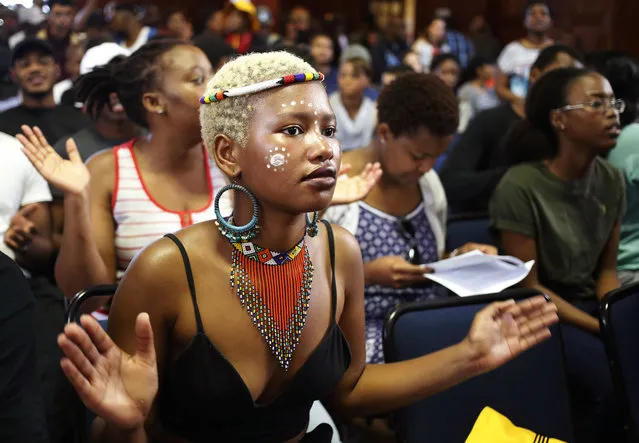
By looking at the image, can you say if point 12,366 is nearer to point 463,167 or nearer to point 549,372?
point 549,372

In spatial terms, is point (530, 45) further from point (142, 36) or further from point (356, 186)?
point (356, 186)

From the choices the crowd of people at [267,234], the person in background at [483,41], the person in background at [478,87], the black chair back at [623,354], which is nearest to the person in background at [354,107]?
the crowd of people at [267,234]

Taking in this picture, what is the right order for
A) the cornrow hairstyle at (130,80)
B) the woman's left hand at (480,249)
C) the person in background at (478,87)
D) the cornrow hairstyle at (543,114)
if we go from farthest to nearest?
the person in background at (478,87)
the cornrow hairstyle at (543,114)
the woman's left hand at (480,249)
the cornrow hairstyle at (130,80)

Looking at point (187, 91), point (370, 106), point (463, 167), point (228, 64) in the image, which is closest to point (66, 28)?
point (370, 106)

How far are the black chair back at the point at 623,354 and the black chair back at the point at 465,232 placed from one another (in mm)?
884

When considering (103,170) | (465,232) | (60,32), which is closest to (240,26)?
(60,32)

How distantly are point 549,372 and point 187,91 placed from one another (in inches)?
53.1

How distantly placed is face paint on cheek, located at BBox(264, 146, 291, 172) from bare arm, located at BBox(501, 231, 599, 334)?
150 cm

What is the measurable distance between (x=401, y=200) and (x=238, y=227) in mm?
1403

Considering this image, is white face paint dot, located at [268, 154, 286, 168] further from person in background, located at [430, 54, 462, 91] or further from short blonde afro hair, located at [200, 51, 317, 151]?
person in background, located at [430, 54, 462, 91]

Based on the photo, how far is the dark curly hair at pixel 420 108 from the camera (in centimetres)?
266

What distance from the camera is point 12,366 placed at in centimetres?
154

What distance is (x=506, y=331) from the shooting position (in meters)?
1.67

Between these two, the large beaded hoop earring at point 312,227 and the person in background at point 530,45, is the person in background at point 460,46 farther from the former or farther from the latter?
the large beaded hoop earring at point 312,227
